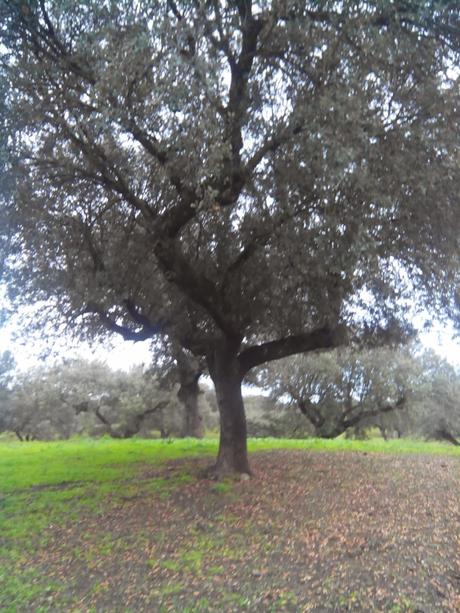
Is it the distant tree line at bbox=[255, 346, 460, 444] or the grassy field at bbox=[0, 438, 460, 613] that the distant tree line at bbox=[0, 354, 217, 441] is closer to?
the distant tree line at bbox=[255, 346, 460, 444]

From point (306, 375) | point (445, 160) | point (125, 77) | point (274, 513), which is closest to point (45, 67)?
point (125, 77)

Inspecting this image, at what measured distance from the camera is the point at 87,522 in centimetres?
870

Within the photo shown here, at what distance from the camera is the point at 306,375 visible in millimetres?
31391

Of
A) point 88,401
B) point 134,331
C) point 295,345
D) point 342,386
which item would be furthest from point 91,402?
point 295,345

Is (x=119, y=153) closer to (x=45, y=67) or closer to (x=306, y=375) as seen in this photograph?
(x=45, y=67)

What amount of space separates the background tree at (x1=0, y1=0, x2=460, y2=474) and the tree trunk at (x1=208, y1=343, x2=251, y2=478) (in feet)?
0.14

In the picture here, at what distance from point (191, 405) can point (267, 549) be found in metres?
17.1

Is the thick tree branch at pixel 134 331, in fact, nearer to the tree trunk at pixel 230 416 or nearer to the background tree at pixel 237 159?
the background tree at pixel 237 159

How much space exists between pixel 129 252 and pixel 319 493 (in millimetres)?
6253

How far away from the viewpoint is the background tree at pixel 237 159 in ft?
23.9

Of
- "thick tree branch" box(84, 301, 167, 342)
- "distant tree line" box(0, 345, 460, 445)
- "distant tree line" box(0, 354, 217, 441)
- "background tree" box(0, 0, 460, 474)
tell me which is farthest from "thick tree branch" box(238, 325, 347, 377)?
"distant tree line" box(0, 354, 217, 441)

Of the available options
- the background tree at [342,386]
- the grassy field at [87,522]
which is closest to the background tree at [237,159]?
the grassy field at [87,522]

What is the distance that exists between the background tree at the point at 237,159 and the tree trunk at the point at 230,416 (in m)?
0.04

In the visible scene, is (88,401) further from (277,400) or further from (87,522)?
(87,522)
